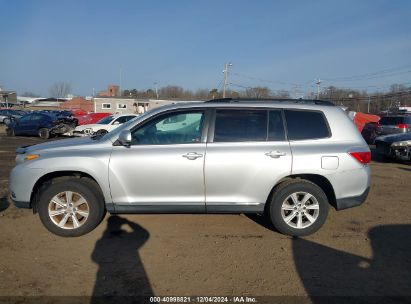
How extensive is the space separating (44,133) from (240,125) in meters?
18.1

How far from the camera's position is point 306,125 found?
4.64 m

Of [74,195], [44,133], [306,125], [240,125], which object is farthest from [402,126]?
[44,133]

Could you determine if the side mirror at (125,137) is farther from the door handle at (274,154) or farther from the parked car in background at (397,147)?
the parked car in background at (397,147)

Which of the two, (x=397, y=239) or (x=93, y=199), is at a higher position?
(x=93, y=199)

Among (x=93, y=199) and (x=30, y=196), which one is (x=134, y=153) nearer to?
(x=93, y=199)

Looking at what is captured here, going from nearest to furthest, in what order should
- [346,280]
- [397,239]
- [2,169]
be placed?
[346,280]
[397,239]
[2,169]

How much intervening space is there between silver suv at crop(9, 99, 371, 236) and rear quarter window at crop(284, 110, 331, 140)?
0.04 feet

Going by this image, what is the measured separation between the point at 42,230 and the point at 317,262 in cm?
367

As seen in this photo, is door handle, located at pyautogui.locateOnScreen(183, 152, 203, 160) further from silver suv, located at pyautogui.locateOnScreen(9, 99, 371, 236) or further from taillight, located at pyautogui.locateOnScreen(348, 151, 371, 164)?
taillight, located at pyautogui.locateOnScreen(348, 151, 371, 164)

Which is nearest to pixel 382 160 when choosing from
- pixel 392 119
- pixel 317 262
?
pixel 392 119

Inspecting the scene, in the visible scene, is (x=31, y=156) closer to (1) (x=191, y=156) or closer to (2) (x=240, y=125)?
(1) (x=191, y=156)

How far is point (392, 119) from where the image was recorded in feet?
56.2

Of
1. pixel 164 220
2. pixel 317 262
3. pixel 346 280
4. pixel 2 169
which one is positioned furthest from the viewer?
pixel 2 169

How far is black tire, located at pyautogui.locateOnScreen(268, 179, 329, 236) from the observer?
4.54m
